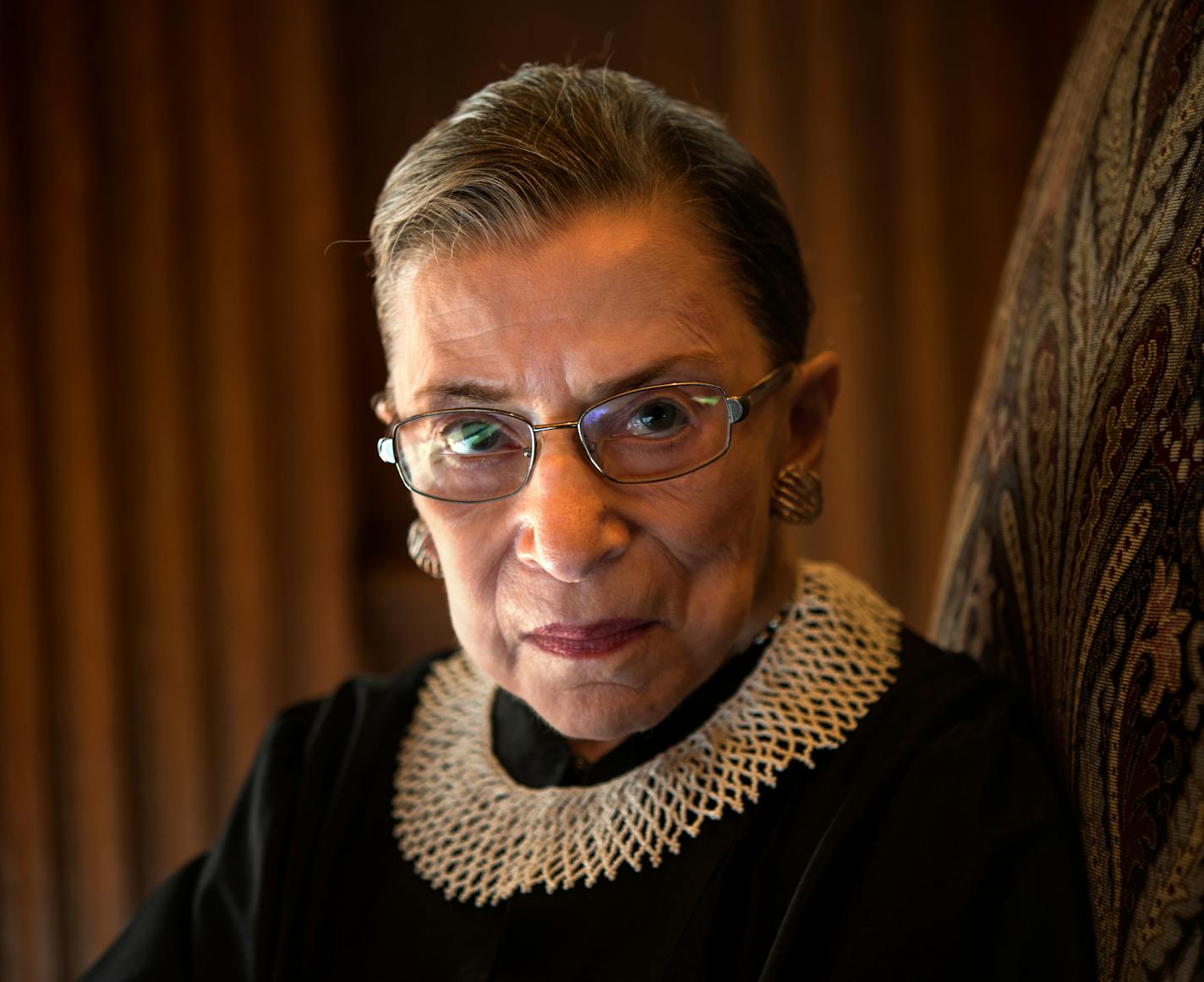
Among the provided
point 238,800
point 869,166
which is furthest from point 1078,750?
point 869,166

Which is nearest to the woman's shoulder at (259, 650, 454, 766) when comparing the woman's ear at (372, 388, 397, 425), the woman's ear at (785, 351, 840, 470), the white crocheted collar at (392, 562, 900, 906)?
the white crocheted collar at (392, 562, 900, 906)

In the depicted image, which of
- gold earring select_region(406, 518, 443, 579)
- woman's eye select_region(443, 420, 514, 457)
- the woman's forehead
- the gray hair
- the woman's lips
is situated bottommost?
the woman's lips

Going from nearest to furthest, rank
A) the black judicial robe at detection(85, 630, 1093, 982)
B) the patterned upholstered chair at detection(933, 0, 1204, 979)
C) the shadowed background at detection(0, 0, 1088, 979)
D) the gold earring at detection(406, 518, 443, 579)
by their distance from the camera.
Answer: the patterned upholstered chair at detection(933, 0, 1204, 979) < the black judicial robe at detection(85, 630, 1093, 982) < the gold earring at detection(406, 518, 443, 579) < the shadowed background at detection(0, 0, 1088, 979)

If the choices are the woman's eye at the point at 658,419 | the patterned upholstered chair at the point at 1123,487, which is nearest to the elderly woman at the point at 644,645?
the woman's eye at the point at 658,419

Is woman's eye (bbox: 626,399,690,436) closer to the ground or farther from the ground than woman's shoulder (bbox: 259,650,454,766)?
farther from the ground

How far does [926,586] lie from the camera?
2.67m

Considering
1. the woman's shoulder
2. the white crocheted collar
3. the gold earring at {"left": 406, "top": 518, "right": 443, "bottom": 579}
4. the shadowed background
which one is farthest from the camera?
the shadowed background

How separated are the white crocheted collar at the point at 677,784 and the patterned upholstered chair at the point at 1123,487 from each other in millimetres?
194

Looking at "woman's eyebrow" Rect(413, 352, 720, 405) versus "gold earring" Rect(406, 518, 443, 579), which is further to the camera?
"gold earring" Rect(406, 518, 443, 579)

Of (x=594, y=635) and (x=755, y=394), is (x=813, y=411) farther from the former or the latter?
(x=594, y=635)

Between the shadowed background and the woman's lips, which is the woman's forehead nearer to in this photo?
the woman's lips

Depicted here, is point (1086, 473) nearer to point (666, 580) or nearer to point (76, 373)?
point (666, 580)

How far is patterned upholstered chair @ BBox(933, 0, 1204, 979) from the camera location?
796 millimetres

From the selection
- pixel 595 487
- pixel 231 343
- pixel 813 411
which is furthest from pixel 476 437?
pixel 231 343
